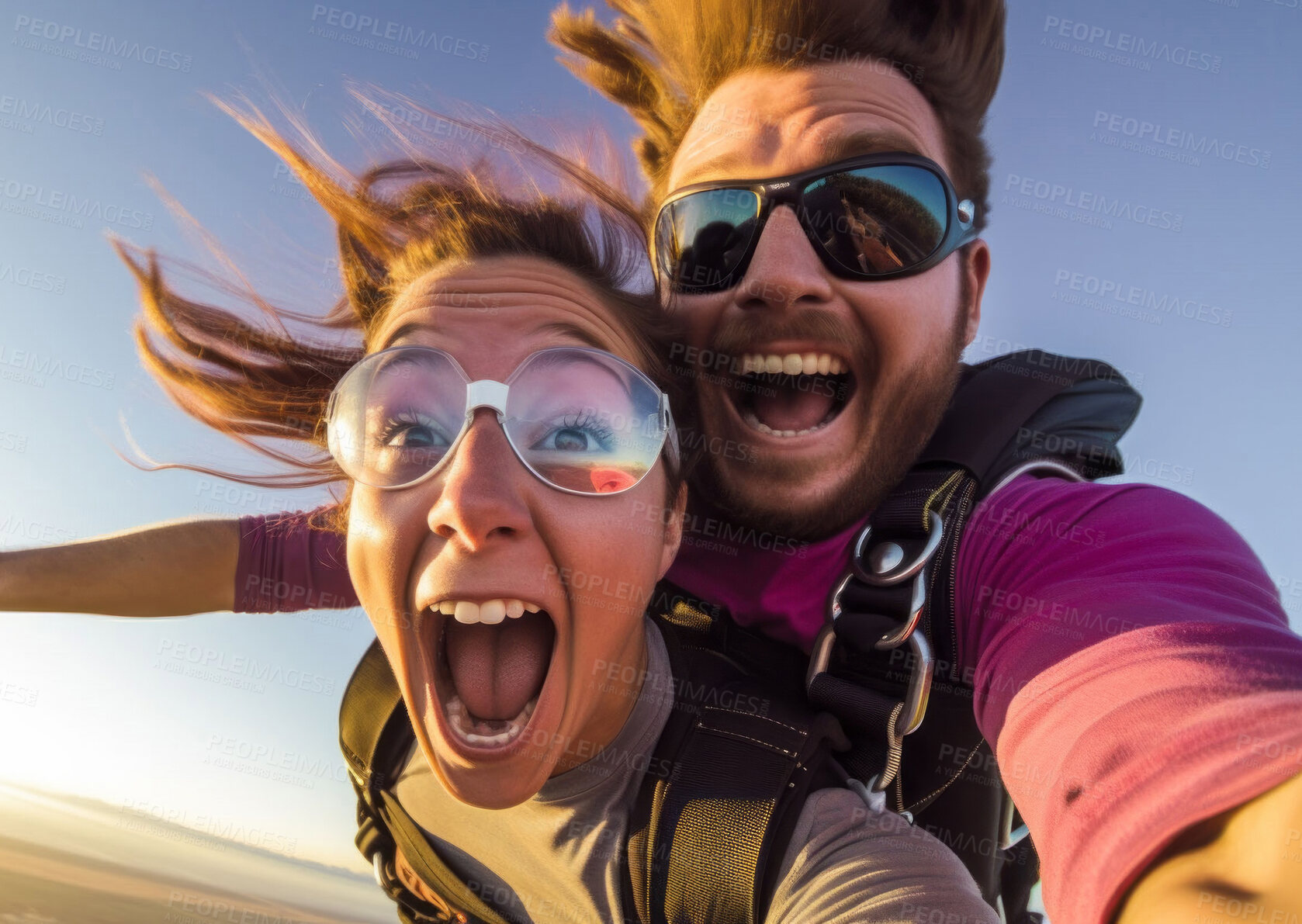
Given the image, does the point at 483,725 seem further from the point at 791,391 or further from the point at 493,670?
the point at 791,391

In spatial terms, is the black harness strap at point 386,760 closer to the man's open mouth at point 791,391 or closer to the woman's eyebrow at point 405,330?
the woman's eyebrow at point 405,330

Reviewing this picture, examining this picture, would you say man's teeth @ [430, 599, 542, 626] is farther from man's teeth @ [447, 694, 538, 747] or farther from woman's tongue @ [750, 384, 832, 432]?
woman's tongue @ [750, 384, 832, 432]

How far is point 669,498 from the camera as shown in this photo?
6.20ft

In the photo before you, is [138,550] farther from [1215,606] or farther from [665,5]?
[1215,606]

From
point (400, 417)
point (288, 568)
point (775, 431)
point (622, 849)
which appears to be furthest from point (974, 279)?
point (288, 568)

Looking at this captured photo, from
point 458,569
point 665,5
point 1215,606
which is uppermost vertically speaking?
point 665,5

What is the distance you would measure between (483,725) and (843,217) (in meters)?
1.59

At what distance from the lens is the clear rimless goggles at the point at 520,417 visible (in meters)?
1.63

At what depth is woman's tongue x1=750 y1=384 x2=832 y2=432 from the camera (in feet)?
7.16

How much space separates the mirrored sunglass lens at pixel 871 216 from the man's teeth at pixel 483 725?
56.0 inches

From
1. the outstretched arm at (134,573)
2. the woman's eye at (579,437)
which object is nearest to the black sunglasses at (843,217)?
the woman's eye at (579,437)

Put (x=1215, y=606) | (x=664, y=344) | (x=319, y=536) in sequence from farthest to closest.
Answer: (x=319, y=536) → (x=664, y=344) → (x=1215, y=606)

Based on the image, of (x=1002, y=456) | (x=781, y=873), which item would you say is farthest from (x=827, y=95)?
(x=781, y=873)

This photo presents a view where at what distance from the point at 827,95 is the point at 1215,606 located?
64.4 inches
